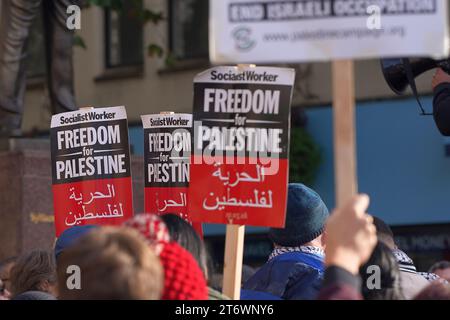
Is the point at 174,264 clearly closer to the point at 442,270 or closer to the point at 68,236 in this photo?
the point at 68,236

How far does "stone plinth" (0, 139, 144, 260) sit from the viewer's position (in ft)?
30.9

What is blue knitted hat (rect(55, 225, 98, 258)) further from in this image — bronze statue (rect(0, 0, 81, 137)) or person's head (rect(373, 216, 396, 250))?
bronze statue (rect(0, 0, 81, 137))

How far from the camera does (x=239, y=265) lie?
171 inches

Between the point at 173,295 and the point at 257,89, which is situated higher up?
the point at 257,89

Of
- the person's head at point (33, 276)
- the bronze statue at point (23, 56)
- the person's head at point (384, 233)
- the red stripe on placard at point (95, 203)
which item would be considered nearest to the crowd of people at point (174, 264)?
the person's head at point (384, 233)

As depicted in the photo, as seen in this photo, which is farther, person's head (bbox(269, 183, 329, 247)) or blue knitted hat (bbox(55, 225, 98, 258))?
blue knitted hat (bbox(55, 225, 98, 258))

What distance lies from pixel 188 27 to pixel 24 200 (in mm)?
7254

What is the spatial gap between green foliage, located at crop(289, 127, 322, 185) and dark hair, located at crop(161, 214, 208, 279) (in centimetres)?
1024

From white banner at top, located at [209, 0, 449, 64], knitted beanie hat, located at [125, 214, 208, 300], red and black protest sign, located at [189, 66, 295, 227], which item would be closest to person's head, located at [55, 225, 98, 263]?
red and black protest sign, located at [189, 66, 295, 227]

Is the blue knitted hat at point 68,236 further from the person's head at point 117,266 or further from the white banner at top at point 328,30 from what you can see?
the person's head at point 117,266

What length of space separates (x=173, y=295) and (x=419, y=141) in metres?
10.6

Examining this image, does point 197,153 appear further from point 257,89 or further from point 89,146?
point 89,146
